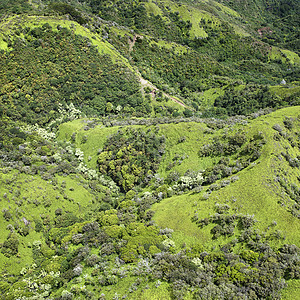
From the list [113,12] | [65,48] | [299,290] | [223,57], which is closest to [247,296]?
[299,290]

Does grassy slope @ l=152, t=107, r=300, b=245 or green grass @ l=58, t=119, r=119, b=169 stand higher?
grassy slope @ l=152, t=107, r=300, b=245

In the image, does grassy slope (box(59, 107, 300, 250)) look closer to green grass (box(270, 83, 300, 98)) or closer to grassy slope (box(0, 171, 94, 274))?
grassy slope (box(0, 171, 94, 274))

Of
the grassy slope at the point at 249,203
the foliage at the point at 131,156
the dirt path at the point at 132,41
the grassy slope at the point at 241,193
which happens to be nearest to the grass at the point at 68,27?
the dirt path at the point at 132,41

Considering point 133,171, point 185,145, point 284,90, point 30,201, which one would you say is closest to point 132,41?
point 284,90

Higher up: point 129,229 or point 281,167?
point 281,167

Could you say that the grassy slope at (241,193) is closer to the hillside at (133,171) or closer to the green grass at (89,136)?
the hillside at (133,171)

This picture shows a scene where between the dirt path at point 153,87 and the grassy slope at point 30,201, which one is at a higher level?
the dirt path at point 153,87

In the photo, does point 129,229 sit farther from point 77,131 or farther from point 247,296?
point 77,131

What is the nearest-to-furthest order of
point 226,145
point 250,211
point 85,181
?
point 250,211 → point 226,145 → point 85,181

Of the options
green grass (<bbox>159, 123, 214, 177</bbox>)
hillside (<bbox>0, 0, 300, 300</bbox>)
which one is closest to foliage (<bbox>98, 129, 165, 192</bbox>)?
hillside (<bbox>0, 0, 300, 300</bbox>)
